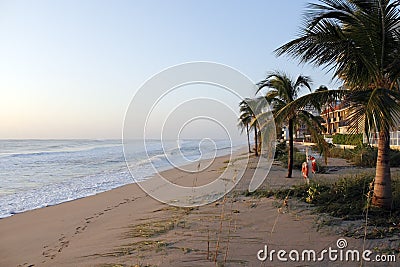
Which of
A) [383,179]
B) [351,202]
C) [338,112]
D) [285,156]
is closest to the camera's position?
[383,179]

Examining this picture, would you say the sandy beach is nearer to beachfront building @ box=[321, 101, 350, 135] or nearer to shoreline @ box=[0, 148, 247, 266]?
shoreline @ box=[0, 148, 247, 266]

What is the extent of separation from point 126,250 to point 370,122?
4651 mm

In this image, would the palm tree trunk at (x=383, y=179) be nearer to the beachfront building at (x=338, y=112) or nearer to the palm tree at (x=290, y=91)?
the beachfront building at (x=338, y=112)

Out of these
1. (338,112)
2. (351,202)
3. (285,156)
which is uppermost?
(338,112)

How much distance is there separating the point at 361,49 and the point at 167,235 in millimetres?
5278

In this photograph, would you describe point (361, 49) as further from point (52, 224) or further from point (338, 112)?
point (52, 224)

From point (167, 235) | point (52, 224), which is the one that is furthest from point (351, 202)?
point (52, 224)

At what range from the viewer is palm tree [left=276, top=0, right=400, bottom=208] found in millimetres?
6602

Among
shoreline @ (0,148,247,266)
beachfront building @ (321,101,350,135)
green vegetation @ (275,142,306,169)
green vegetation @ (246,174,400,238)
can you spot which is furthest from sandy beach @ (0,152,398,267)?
green vegetation @ (275,142,306,169)

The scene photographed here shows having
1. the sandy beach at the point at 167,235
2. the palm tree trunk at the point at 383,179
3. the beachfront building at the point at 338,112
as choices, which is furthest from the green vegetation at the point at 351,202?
the beachfront building at the point at 338,112

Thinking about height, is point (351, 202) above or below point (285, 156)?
below

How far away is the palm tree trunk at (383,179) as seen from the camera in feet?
22.9

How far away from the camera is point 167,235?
631 centimetres

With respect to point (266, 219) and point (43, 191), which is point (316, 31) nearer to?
point (266, 219)
